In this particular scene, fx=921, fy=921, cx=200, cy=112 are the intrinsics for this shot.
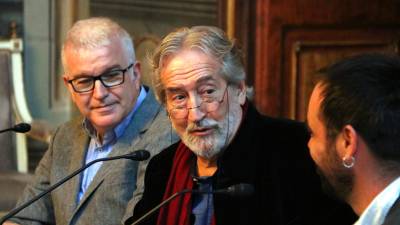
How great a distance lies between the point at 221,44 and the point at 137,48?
96.8 inches

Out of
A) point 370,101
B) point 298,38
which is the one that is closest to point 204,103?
point 370,101

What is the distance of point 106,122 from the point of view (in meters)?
2.78

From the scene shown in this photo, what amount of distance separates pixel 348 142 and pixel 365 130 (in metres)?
0.05

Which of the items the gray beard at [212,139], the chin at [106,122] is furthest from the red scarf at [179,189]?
the chin at [106,122]

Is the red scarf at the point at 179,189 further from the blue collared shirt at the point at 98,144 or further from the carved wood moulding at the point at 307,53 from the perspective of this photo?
the carved wood moulding at the point at 307,53

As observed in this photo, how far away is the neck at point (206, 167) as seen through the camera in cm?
235

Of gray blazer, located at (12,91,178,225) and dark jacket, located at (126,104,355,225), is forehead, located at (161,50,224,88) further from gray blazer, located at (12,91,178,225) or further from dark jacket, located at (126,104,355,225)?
gray blazer, located at (12,91,178,225)

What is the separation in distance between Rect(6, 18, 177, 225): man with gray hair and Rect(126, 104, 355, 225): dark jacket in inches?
16.6

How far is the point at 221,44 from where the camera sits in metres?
2.33

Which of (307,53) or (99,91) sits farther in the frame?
(307,53)

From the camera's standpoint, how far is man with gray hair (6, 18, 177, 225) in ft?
8.82

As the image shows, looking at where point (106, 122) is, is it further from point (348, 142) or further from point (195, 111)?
point (348, 142)

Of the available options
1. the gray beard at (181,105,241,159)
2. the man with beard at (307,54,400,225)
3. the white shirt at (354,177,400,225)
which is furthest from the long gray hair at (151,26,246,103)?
the white shirt at (354,177,400,225)

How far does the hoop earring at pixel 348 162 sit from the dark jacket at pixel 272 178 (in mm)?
450
